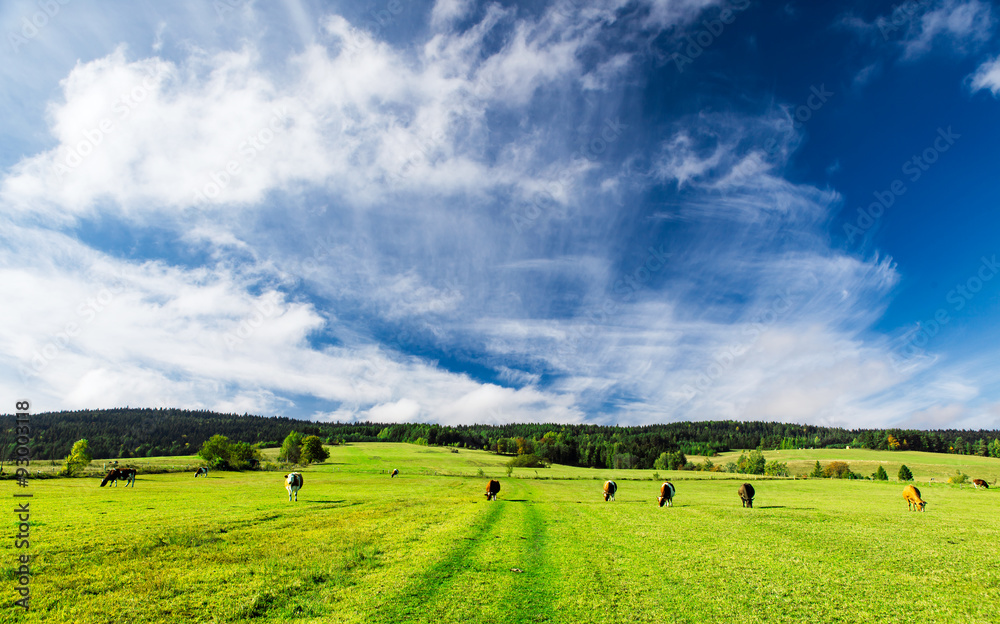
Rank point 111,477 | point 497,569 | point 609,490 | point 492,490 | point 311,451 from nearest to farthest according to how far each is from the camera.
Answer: point 497,569, point 492,490, point 609,490, point 111,477, point 311,451

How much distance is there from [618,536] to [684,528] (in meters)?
4.60

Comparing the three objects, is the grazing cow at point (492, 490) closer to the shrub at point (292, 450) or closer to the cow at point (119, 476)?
the cow at point (119, 476)

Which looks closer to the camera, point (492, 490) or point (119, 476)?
point (492, 490)

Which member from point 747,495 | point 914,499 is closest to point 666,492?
point 747,495

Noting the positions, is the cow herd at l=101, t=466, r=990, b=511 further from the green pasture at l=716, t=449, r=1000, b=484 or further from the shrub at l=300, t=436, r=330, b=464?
the green pasture at l=716, t=449, r=1000, b=484

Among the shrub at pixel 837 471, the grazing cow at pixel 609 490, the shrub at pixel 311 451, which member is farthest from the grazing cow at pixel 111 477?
the shrub at pixel 837 471

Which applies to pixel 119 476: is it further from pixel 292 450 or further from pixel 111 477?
pixel 292 450

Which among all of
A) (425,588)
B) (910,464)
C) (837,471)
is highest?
(425,588)

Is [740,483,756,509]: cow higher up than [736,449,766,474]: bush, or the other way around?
[740,483,756,509]: cow

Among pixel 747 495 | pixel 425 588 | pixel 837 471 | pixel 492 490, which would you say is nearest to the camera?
pixel 425 588

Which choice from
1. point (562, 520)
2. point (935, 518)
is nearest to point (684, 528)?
point (562, 520)

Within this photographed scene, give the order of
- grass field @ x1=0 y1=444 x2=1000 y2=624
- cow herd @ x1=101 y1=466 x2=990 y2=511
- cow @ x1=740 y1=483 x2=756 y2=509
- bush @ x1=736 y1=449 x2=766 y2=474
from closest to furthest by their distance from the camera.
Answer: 1. grass field @ x1=0 y1=444 x2=1000 y2=624
2. cow herd @ x1=101 y1=466 x2=990 y2=511
3. cow @ x1=740 y1=483 x2=756 y2=509
4. bush @ x1=736 y1=449 x2=766 y2=474

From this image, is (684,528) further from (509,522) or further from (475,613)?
(475,613)

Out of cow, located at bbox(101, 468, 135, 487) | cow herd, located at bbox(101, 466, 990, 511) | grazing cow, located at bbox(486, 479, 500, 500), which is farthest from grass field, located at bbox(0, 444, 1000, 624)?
cow, located at bbox(101, 468, 135, 487)
